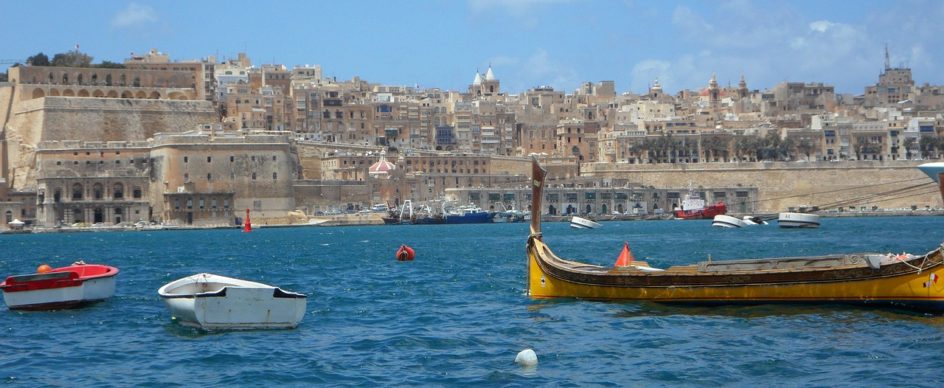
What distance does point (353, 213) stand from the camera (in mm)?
82312

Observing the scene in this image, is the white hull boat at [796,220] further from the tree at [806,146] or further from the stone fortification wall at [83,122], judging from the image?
the stone fortification wall at [83,122]

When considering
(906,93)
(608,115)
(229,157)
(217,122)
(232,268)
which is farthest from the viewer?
(906,93)

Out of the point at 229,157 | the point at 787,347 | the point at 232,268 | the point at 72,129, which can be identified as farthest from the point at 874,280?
the point at 72,129

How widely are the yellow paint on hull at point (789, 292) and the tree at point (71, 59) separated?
78401 mm

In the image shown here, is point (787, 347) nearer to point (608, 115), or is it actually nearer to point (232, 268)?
point (232, 268)

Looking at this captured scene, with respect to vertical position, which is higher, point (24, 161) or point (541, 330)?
point (24, 161)

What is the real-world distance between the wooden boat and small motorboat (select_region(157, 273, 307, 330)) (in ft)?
15.7

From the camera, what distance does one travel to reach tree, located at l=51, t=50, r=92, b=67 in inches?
3772

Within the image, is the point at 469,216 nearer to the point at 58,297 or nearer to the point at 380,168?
the point at 380,168

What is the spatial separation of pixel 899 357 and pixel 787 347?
1348mm

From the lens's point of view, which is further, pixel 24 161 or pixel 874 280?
pixel 24 161

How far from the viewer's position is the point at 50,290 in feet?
75.1

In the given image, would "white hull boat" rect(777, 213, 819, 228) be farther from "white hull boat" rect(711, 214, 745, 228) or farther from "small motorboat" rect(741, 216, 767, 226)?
"small motorboat" rect(741, 216, 767, 226)

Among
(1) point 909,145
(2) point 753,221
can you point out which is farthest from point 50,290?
(1) point 909,145
